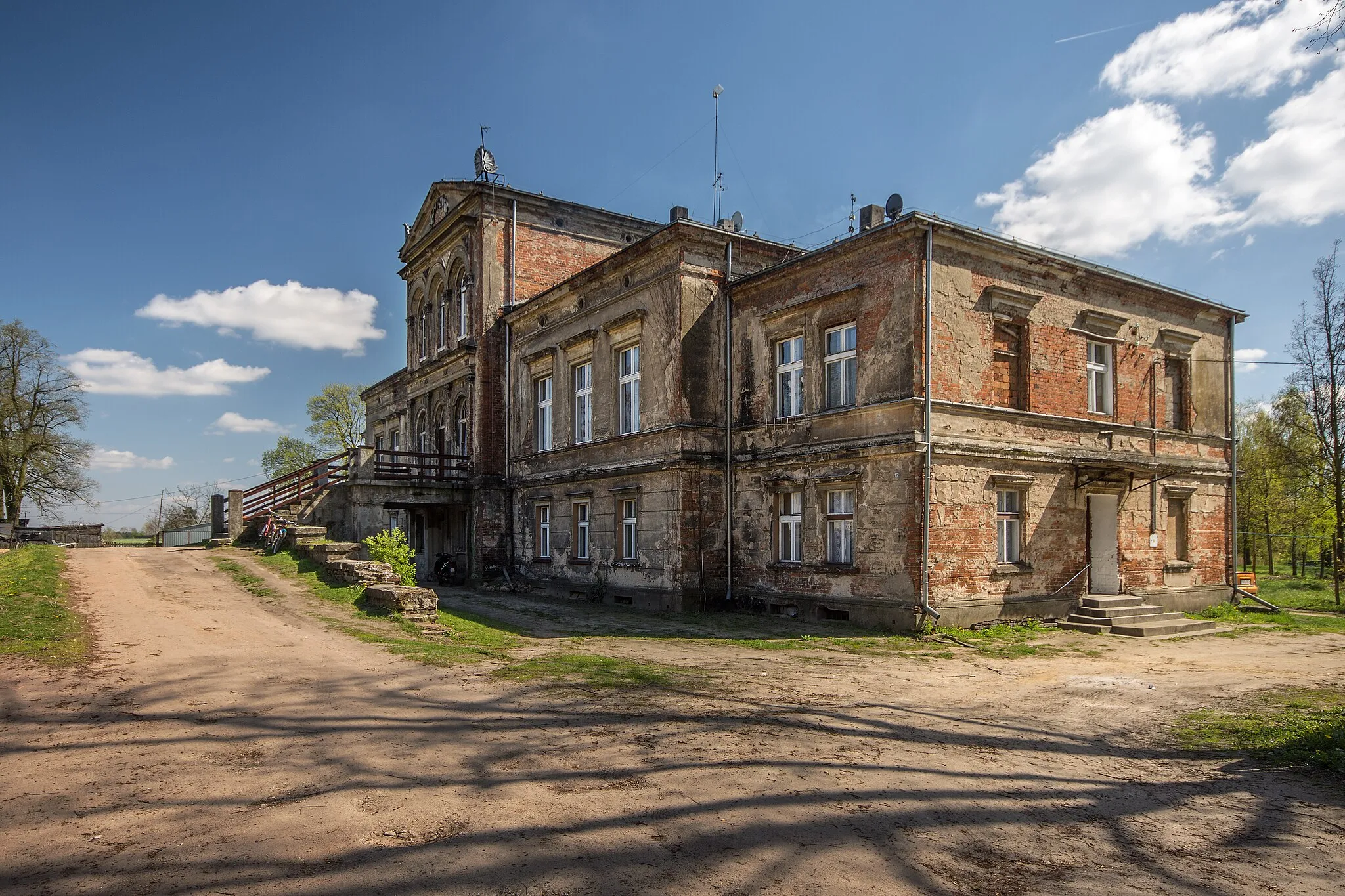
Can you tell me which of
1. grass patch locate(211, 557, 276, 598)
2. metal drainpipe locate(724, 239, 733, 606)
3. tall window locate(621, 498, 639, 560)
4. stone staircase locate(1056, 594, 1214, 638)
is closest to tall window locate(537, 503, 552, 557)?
tall window locate(621, 498, 639, 560)

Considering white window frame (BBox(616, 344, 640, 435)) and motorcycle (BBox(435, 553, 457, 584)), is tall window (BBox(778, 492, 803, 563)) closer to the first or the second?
white window frame (BBox(616, 344, 640, 435))

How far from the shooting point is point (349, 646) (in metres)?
11.6

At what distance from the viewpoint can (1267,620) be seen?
19188mm

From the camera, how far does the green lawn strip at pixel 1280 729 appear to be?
23.1 feet

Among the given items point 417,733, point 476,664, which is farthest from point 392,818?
point 476,664

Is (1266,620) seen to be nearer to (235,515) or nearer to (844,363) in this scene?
(844,363)

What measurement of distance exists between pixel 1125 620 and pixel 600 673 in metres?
11.7

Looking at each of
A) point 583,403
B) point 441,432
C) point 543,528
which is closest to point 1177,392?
point 583,403

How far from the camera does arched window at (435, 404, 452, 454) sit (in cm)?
2966

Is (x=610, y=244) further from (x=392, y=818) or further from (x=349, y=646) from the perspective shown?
(x=392, y=818)

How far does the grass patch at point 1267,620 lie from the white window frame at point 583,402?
15.6 m

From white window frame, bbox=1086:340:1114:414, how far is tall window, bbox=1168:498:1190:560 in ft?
11.7

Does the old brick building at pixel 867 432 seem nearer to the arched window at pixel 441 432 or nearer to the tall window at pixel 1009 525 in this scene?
the tall window at pixel 1009 525

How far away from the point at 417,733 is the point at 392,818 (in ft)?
6.90
